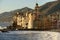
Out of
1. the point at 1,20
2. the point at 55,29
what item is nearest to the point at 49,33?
the point at 55,29

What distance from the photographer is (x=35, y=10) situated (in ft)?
113

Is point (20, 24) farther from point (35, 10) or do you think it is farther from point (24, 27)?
point (35, 10)

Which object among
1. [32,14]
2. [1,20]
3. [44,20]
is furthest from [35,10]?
[1,20]

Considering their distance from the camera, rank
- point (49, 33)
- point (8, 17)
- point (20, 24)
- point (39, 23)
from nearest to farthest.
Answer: point (8, 17)
point (20, 24)
point (39, 23)
point (49, 33)

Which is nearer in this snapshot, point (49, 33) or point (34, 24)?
point (34, 24)

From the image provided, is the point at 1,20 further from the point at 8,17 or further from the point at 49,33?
the point at 49,33

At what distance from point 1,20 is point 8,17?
53.1 inches

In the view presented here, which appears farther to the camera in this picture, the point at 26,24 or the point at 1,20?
the point at 26,24

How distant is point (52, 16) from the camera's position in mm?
31312

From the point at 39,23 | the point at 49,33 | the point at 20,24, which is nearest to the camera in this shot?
the point at 20,24

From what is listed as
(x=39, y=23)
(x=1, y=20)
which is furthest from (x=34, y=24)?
(x=1, y=20)

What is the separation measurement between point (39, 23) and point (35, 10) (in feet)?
7.52

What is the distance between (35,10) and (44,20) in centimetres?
283

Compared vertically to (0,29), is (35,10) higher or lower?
higher
